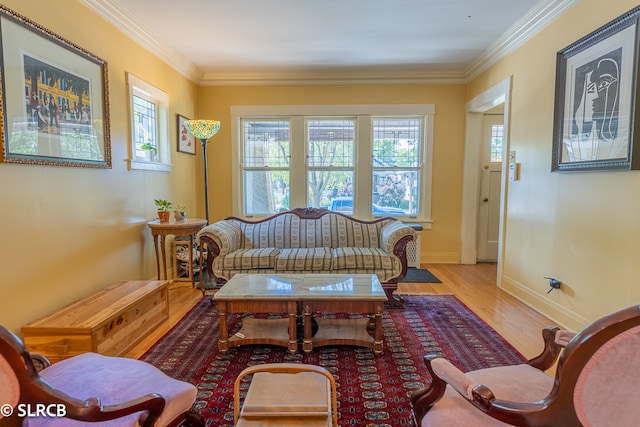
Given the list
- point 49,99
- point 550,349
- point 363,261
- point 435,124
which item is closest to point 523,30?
point 435,124

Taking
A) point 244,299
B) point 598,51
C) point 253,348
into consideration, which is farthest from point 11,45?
point 598,51

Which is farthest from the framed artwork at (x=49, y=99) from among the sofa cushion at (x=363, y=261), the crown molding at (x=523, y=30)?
the crown molding at (x=523, y=30)

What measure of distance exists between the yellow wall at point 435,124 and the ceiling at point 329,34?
6.9 inches

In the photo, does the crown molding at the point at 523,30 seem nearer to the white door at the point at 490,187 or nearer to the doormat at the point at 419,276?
the white door at the point at 490,187

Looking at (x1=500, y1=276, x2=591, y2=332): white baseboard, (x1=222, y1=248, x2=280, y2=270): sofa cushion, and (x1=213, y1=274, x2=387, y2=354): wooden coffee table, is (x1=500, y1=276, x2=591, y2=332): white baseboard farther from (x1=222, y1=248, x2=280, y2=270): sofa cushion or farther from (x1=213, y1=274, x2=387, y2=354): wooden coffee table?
(x1=222, y1=248, x2=280, y2=270): sofa cushion

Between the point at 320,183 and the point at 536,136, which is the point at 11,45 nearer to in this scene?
the point at 320,183

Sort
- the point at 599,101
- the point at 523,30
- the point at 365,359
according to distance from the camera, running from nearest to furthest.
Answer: the point at 365,359
the point at 599,101
the point at 523,30

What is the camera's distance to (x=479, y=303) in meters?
3.32

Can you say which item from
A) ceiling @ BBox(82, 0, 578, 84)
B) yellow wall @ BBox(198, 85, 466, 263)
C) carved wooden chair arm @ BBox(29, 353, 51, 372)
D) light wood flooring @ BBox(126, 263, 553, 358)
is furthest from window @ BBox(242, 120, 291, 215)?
carved wooden chair arm @ BBox(29, 353, 51, 372)

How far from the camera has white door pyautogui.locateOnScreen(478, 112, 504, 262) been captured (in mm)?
4840

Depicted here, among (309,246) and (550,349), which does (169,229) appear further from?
(550,349)

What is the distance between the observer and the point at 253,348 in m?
2.39

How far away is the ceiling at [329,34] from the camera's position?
2.92 metres

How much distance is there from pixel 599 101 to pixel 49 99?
147 inches
